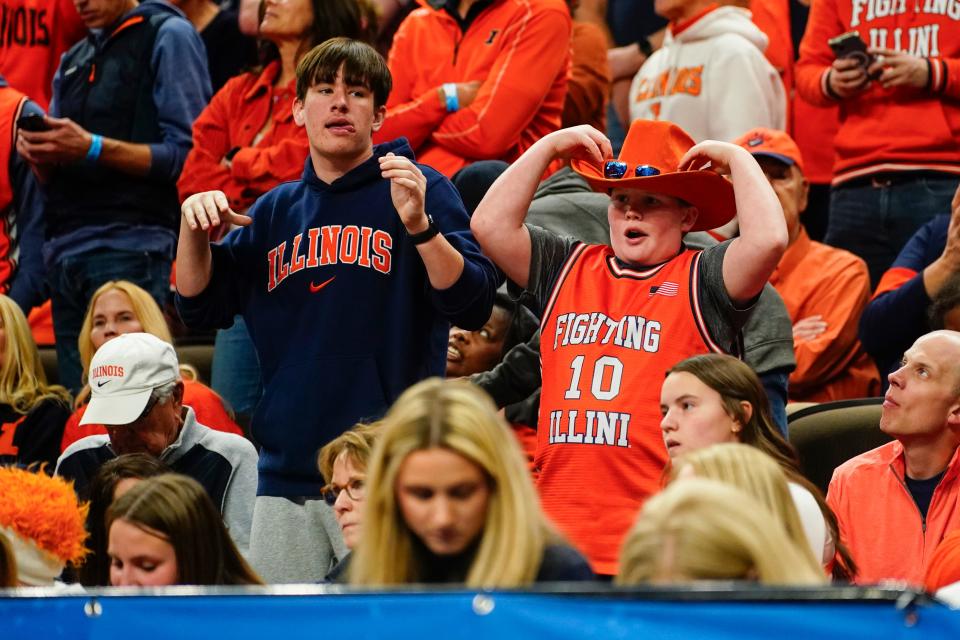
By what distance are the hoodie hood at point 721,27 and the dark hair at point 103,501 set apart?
3.43 metres

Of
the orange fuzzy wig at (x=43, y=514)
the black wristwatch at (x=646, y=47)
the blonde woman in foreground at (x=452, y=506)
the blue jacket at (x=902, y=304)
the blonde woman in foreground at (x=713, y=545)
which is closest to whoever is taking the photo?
the blonde woman in foreground at (x=713, y=545)

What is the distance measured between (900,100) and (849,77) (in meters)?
0.24

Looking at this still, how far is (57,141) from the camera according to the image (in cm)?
684

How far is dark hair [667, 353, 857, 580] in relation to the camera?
14.0ft

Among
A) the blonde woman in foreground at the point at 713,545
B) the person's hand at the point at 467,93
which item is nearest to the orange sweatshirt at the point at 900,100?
the person's hand at the point at 467,93

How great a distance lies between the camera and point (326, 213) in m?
4.75

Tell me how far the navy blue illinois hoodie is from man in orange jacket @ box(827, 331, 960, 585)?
4.27ft

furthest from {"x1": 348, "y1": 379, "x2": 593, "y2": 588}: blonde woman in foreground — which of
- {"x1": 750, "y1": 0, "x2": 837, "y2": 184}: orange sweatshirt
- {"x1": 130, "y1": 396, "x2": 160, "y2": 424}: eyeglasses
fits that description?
{"x1": 750, "y1": 0, "x2": 837, "y2": 184}: orange sweatshirt

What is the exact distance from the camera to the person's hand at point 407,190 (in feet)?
14.5

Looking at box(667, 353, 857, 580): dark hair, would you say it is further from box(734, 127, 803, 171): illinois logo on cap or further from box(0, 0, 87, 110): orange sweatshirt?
box(0, 0, 87, 110): orange sweatshirt

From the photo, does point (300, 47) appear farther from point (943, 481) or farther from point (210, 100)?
point (943, 481)

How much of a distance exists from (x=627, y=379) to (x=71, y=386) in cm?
335

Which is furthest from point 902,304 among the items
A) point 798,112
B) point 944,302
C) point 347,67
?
point 347,67

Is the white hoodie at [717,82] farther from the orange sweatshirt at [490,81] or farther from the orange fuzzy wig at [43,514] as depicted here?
the orange fuzzy wig at [43,514]
